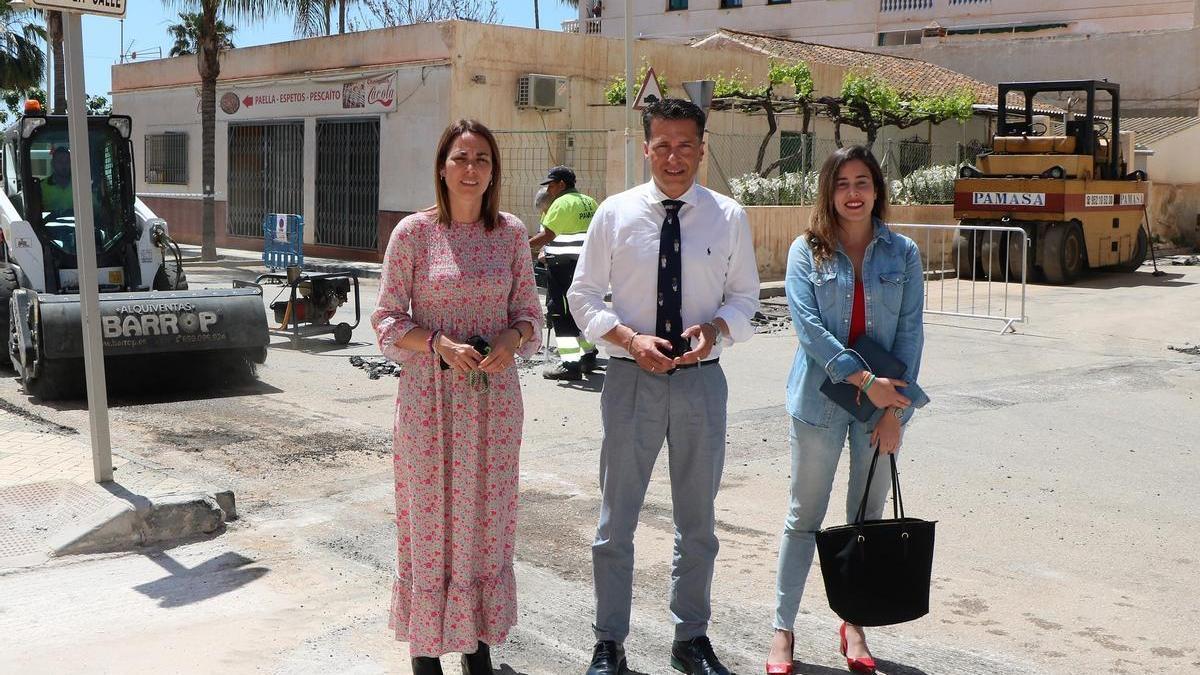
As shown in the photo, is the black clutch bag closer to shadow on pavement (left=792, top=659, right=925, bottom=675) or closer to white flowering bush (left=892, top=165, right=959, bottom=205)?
shadow on pavement (left=792, top=659, right=925, bottom=675)

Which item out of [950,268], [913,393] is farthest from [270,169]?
[913,393]

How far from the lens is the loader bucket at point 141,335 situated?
9.12 m

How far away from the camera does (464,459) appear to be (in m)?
3.94

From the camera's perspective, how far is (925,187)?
2462 centimetres

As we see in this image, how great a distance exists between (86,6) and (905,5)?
39.9 meters

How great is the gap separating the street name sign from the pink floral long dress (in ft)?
9.27

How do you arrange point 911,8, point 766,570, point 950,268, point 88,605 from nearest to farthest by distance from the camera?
point 88,605 → point 766,570 → point 950,268 → point 911,8

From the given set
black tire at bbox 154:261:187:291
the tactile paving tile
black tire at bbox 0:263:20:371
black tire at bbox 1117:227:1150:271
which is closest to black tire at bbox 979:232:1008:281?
black tire at bbox 1117:227:1150:271

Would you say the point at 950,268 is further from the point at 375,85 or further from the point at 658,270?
the point at 658,270

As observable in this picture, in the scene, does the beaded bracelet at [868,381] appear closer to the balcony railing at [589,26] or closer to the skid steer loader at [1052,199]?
the skid steer loader at [1052,199]

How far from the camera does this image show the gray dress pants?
406 centimetres

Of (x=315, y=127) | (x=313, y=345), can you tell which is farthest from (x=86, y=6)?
(x=315, y=127)

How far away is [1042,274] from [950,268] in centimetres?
269

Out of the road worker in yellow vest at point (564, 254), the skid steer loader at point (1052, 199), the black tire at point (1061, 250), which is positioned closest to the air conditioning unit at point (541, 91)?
the skid steer loader at point (1052, 199)
